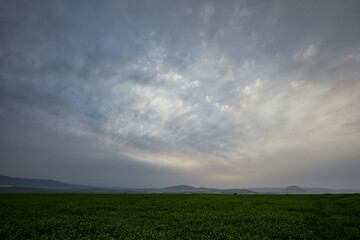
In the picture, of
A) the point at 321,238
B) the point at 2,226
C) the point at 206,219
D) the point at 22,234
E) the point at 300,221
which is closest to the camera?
the point at 321,238

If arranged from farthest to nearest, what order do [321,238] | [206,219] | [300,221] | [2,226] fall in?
[206,219], [300,221], [2,226], [321,238]

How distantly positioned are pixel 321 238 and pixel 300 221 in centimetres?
604

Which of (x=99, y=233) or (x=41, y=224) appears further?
(x=41, y=224)

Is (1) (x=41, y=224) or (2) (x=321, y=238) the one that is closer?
(2) (x=321, y=238)

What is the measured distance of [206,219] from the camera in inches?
842

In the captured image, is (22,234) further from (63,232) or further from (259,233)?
(259,233)

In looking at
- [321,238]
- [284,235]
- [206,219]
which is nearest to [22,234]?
[206,219]

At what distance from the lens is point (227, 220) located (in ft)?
67.8

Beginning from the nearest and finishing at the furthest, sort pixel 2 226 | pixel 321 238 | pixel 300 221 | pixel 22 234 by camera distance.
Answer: pixel 321 238 → pixel 22 234 → pixel 2 226 → pixel 300 221

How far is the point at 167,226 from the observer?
60.3 ft

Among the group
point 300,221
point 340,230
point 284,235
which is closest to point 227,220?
point 284,235

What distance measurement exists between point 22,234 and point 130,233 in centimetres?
961

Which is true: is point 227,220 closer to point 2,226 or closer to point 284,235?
point 284,235

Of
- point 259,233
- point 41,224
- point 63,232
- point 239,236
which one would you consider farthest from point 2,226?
point 259,233
